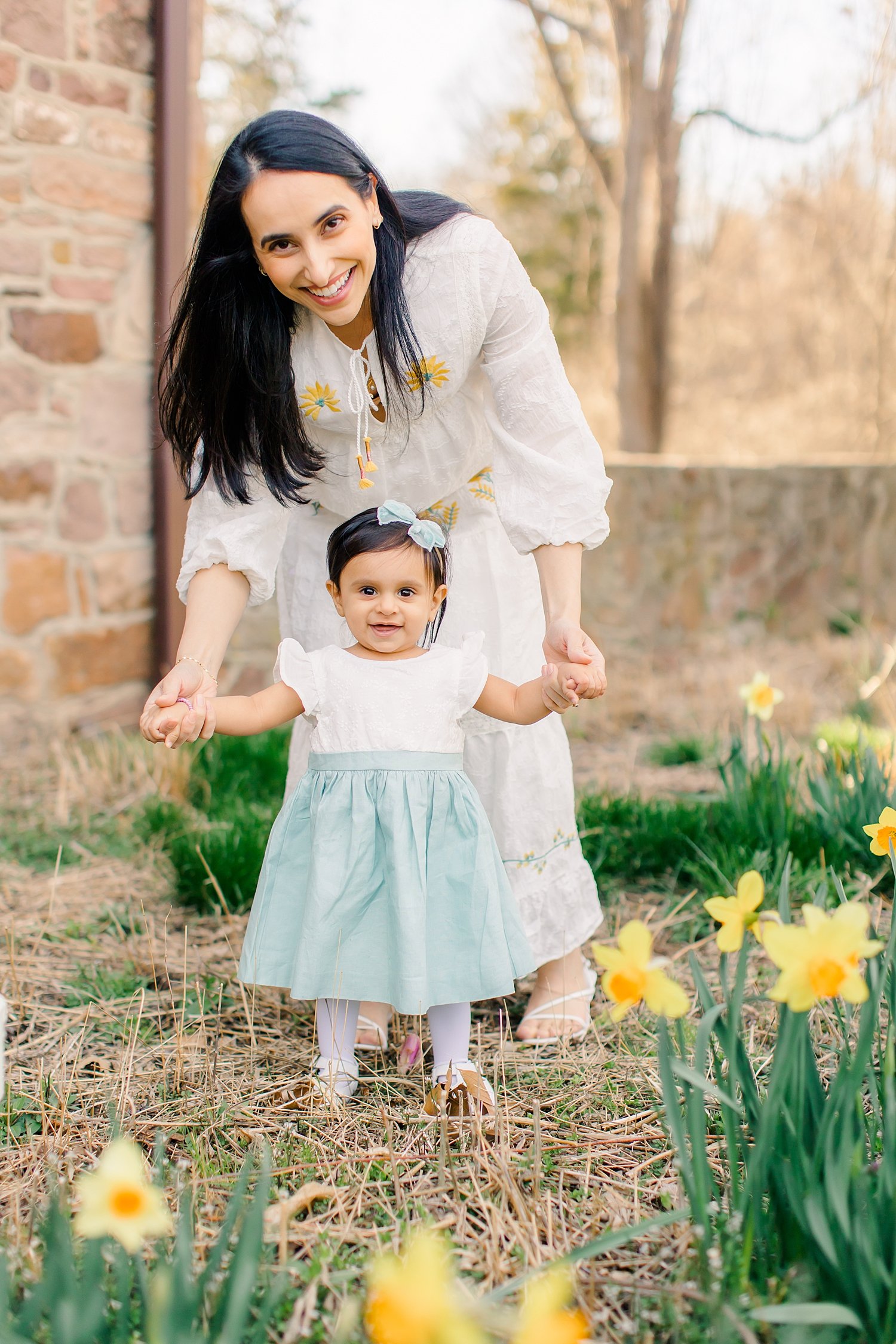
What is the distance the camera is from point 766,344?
527 inches

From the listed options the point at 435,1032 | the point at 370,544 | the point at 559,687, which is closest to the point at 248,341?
the point at 370,544

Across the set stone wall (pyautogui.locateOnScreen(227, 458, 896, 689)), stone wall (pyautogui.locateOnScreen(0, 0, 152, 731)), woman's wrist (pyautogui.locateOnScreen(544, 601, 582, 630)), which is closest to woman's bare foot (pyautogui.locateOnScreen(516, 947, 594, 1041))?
woman's wrist (pyautogui.locateOnScreen(544, 601, 582, 630))

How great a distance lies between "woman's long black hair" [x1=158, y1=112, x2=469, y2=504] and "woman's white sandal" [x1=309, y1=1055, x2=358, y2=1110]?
89 centimetres

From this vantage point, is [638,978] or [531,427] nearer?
[638,978]

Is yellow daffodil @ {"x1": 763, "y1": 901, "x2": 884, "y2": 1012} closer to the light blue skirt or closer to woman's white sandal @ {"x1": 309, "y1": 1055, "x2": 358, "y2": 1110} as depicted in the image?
the light blue skirt

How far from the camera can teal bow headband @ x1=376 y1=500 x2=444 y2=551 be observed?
163cm

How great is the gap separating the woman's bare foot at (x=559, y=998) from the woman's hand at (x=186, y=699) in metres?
0.78

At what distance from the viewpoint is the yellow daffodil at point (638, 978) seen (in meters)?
1.01

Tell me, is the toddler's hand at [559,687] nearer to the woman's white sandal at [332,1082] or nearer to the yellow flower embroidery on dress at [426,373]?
the yellow flower embroidery on dress at [426,373]

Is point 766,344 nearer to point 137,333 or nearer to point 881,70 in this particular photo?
point 881,70

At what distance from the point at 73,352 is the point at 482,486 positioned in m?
2.28

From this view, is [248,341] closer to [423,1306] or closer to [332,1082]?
[332,1082]

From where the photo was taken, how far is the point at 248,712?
1.61m

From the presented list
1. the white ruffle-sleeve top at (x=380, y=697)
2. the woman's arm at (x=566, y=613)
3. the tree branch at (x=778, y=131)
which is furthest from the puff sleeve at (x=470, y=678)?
the tree branch at (x=778, y=131)
